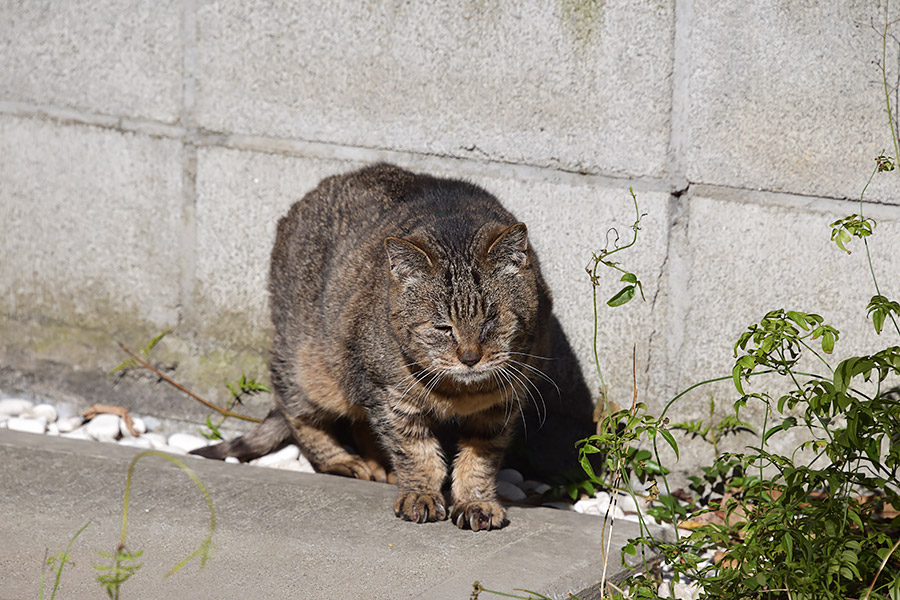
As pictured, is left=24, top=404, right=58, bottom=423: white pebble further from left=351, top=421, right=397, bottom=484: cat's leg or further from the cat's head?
the cat's head

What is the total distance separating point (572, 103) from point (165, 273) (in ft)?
6.99

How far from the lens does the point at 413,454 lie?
3.47 meters

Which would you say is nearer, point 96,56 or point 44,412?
point 96,56

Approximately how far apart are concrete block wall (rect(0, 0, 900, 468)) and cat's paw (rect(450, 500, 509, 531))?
831 mm

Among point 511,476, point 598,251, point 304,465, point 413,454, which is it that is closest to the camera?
point 413,454

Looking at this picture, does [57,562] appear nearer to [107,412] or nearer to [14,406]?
[107,412]

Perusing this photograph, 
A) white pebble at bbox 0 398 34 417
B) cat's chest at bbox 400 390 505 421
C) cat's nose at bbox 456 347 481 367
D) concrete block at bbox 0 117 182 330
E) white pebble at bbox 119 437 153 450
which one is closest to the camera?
cat's nose at bbox 456 347 481 367

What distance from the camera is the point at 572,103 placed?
12.3ft

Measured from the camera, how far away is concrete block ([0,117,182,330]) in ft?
14.9

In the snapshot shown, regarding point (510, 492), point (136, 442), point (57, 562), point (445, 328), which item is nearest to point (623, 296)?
point (445, 328)

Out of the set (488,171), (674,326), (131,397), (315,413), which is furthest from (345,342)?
(131,397)

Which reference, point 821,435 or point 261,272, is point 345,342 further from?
point 821,435

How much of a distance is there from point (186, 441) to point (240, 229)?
104 centimetres

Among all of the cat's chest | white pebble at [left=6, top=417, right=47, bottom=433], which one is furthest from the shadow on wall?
white pebble at [left=6, top=417, right=47, bottom=433]
